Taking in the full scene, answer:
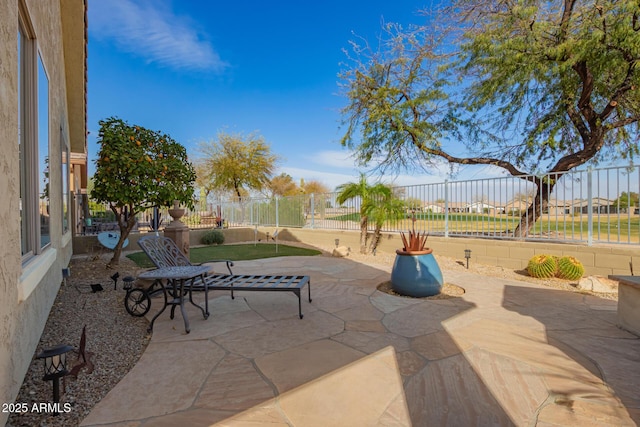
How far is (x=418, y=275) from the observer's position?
456cm

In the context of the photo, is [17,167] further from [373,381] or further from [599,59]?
[599,59]

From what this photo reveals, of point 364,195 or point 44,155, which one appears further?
point 364,195

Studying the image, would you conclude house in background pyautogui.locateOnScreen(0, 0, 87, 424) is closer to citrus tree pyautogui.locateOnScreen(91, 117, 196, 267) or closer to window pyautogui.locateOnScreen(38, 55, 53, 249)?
window pyautogui.locateOnScreen(38, 55, 53, 249)

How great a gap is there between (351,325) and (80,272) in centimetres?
580

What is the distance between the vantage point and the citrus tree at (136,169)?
582 centimetres

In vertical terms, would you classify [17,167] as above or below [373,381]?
above

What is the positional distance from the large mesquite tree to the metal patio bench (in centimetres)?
551

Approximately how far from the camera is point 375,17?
10.4 metres

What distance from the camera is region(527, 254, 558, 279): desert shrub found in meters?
5.68

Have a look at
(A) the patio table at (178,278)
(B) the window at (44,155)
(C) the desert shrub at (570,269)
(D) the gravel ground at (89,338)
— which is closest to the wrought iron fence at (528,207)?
(C) the desert shrub at (570,269)

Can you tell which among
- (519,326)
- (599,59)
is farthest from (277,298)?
(599,59)

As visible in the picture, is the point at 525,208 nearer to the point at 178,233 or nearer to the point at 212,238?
the point at 178,233

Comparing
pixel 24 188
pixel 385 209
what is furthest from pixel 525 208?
pixel 24 188

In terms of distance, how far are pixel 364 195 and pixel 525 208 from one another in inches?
160
